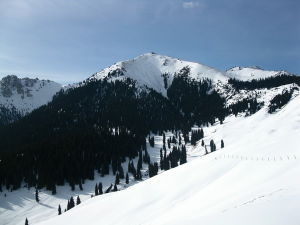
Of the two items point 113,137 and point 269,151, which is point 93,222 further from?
point 113,137

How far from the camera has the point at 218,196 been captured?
38125 mm

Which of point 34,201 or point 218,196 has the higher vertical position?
point 218,196

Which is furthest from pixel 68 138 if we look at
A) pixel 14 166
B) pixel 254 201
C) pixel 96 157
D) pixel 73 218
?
pixel 254 201

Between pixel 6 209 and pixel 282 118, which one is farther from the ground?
pixel 282 118

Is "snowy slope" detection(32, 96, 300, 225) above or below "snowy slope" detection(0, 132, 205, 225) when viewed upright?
above

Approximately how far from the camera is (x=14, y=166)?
456 ft

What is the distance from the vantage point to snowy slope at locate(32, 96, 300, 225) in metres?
24.4

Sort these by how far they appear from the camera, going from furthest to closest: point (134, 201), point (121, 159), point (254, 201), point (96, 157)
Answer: point (121, 159), point (96, 157), point (134, 201), point (254, 201)

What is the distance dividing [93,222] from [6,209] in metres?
78.2

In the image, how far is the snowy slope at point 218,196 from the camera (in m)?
24.4

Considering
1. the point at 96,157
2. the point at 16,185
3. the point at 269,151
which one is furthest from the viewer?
the point at 96,157

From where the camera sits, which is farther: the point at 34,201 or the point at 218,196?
the point at 34,201

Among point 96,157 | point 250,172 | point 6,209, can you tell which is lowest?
point 6,209

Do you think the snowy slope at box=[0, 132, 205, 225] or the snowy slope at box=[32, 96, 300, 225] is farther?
the snowy slope at box=[0, 132, 205, 225]
